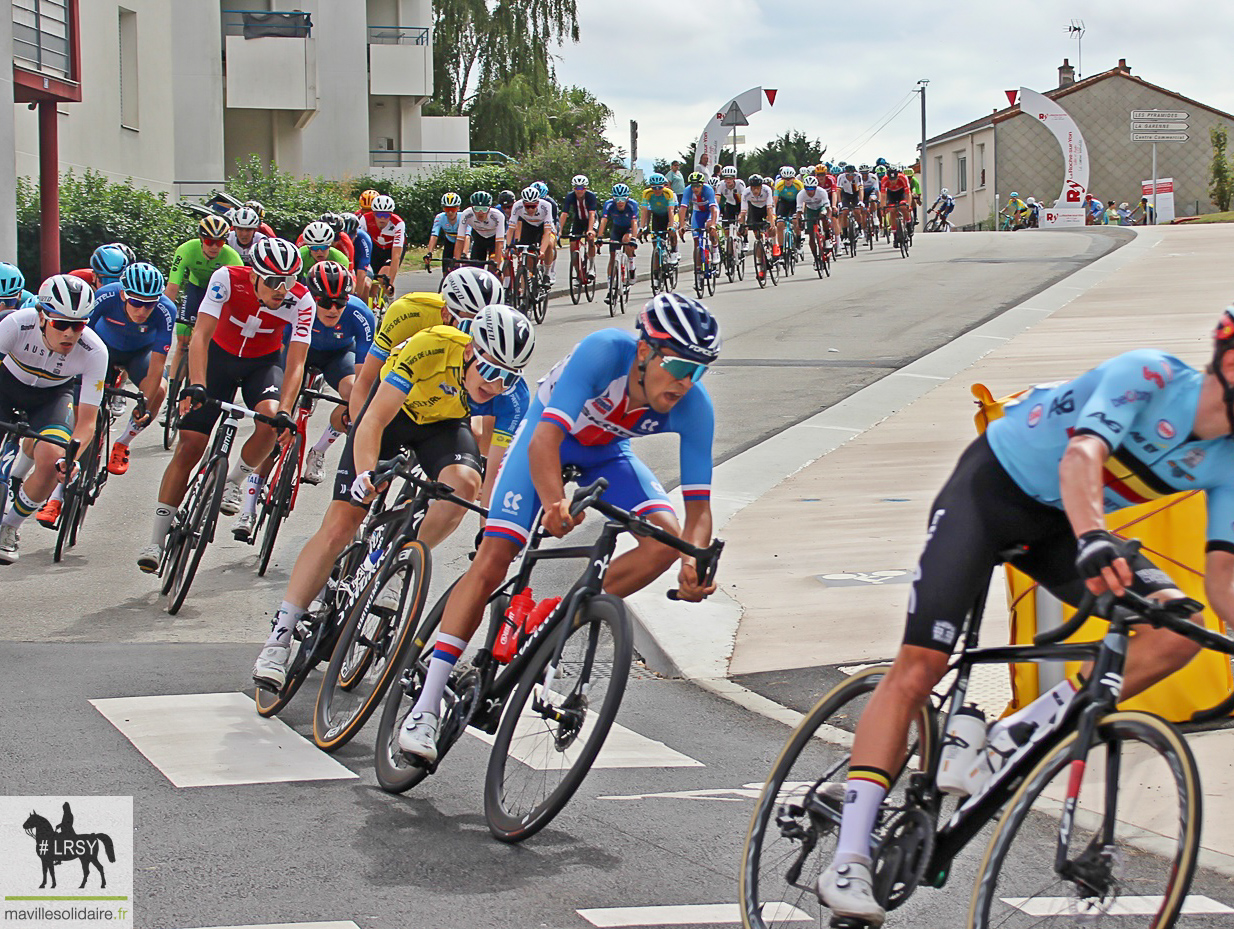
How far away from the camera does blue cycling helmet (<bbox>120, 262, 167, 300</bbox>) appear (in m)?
11.1

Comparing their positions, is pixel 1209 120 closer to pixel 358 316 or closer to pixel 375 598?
pixel 358 316

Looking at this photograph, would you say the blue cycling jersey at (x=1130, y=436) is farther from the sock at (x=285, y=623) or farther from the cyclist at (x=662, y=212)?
the cyclist at (x=662, y=212)

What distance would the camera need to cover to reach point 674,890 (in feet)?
15.0

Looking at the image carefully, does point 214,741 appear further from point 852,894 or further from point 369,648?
point 852,894

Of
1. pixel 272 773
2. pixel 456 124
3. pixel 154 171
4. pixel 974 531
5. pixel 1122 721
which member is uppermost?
pixel 456 124

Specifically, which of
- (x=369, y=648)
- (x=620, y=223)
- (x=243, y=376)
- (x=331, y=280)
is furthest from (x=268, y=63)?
(x=369, y=648)

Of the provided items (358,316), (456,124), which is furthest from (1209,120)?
(358,316)

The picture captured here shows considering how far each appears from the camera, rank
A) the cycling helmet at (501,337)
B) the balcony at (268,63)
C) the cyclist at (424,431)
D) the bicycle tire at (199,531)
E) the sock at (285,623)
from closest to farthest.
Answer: the cycling helmet at (501,337) → the cyclist at (424,431) → the sock at (285,623) → the bicycle tire at (199,531) → the balcony at (268,63)

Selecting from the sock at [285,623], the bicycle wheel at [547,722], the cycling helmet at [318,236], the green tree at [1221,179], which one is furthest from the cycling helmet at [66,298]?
the green tree at [1221,179]

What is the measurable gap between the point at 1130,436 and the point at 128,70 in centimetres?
3209

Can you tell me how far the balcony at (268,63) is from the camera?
42156 mm

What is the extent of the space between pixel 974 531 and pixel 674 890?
1456mm

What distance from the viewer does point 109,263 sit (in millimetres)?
12875

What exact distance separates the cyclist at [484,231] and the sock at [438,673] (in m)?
18.8
